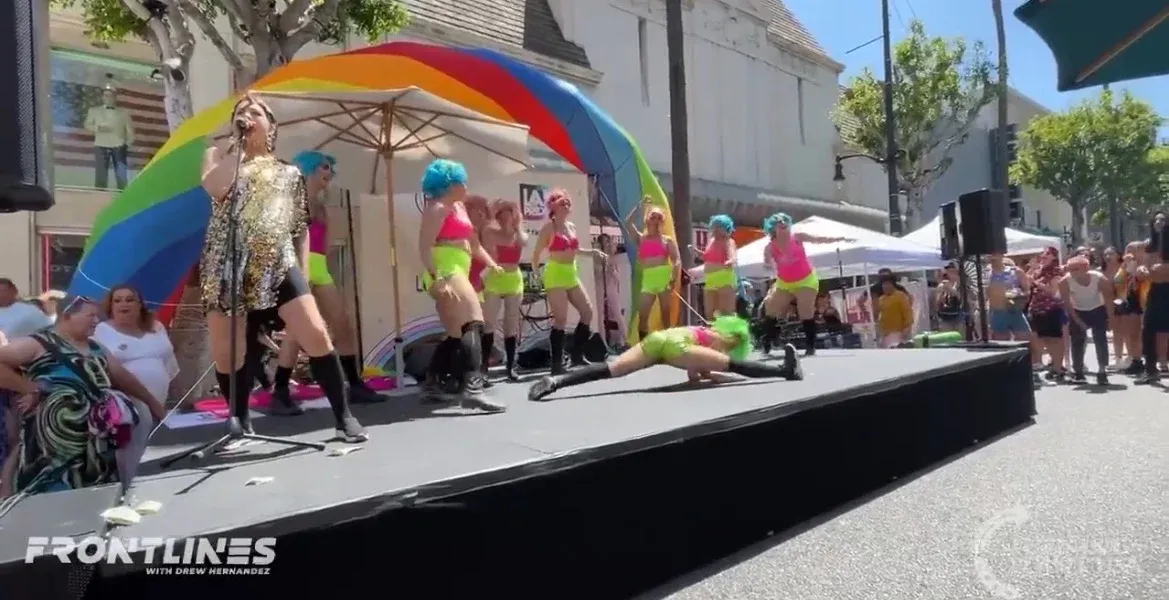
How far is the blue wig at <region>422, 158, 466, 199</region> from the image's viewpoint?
4.88 m

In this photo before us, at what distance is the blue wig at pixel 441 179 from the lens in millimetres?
4879

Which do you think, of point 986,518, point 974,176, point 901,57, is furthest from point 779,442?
point 974,176

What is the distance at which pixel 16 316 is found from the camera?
555 centimetres

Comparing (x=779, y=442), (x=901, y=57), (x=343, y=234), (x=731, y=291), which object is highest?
(x=901, y=57)

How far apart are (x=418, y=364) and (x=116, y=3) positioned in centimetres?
416

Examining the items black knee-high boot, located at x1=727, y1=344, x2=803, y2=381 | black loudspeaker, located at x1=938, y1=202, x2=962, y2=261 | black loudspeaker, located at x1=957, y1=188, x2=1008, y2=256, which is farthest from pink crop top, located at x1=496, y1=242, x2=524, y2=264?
black loudspeaker, located at x1=938, y1=202, x2=962, y2=261

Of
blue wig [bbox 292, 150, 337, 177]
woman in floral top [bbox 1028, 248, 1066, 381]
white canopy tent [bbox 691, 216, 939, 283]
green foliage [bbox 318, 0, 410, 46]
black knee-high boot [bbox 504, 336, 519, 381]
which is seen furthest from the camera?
white canopy tent [bbox 691, 216, 939, 283]

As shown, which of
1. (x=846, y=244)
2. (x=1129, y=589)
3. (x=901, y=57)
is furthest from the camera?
(x=901, y=57)

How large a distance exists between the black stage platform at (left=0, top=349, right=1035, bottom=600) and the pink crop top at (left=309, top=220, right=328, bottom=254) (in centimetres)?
98

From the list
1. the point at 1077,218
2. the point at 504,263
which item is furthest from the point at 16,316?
the point at 1077,218

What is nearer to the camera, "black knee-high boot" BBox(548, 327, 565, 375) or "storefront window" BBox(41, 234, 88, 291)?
"black knee-high boot" BBox(548, 327, 565, 375)

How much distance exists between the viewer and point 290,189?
3.66 m

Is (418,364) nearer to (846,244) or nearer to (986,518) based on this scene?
(986,518)

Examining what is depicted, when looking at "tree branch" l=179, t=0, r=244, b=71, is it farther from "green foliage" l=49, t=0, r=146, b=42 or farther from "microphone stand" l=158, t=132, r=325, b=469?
"microphone stand" l=158, t=132, r=325, b=469
